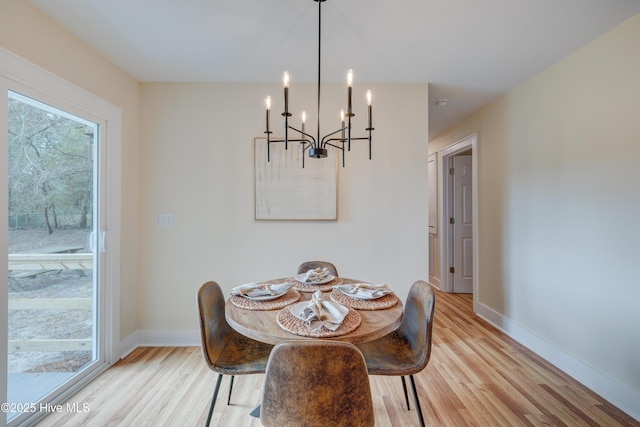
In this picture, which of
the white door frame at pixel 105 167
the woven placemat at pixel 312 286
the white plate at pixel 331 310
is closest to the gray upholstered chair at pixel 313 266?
the woven placemat at pixel 312 286

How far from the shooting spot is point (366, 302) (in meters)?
1.50

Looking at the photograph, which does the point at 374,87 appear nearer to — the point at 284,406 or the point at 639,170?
the point at 639,170

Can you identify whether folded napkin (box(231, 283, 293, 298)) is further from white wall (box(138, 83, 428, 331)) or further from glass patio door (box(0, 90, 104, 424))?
glass patio door (box(0, 90, 104, 424))

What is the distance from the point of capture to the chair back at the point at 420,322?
1459 millimetres

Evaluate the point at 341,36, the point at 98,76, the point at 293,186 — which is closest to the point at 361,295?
the point at 293,186

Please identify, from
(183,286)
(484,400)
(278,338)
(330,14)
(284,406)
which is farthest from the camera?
(183,286)

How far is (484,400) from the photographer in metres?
1.86

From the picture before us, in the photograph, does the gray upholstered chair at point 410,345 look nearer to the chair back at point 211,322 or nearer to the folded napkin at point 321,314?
the folded napkin at point 321,314

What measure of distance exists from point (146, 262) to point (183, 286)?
1.36 feet

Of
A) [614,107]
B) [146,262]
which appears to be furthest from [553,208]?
[146,262]

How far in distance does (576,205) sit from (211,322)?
8.87 feet

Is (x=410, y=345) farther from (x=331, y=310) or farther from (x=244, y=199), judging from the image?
(x=244, y=199)

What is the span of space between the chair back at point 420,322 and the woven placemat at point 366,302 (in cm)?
18

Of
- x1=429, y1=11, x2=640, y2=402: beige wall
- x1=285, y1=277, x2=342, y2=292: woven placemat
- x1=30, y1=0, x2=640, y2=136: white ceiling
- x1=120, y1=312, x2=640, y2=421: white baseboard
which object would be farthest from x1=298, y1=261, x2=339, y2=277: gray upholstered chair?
x1=429, y1=11, x2=640, y2=402: beige wall
